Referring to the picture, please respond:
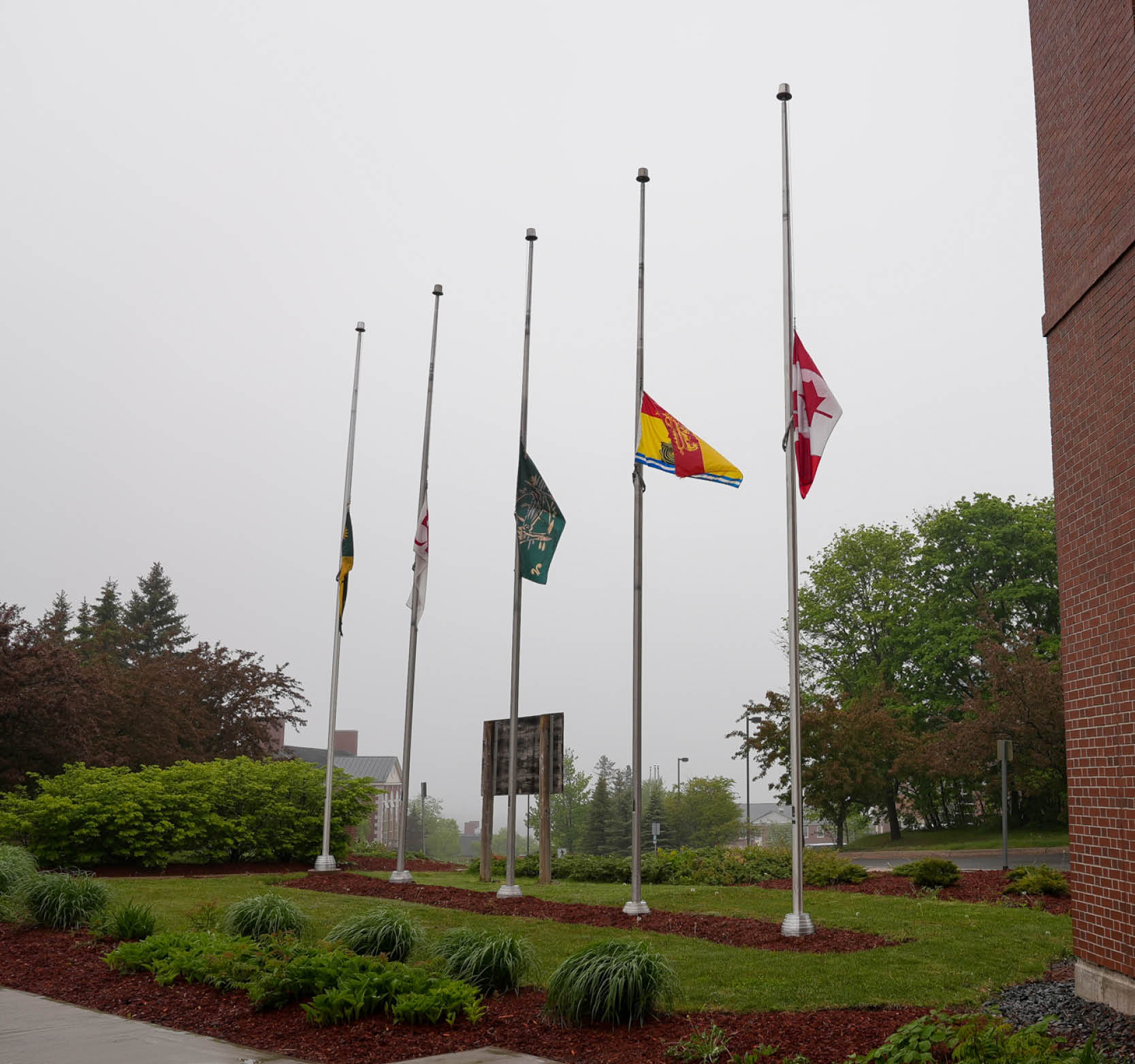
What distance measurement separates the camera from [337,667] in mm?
21406

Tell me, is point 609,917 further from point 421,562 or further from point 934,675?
point 934,675

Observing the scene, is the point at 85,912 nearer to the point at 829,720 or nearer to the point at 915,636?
the point at 829,720

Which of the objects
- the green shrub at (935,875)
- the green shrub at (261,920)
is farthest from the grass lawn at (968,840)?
the green shrub at (261,920)

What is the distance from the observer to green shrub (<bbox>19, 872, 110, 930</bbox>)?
12.2 m

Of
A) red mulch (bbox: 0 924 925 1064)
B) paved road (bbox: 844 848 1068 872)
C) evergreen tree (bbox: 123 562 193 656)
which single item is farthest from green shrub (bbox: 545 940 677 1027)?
evergreen tree (bbox: 123 562 193 656)

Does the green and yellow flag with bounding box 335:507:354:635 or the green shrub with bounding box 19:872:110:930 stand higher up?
the green and yellow flag with bounding box 335:507:354:635

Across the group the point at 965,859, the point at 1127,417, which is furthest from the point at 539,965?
the point at 965,859

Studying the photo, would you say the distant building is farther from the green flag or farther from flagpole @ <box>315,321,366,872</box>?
the green flag

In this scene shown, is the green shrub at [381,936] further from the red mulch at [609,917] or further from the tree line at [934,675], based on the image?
the tree line at [934,675]

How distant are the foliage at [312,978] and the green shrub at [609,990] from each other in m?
0.65

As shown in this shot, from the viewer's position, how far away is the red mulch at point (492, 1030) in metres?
6.87

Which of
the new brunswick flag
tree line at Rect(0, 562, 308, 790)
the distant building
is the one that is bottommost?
the distant building

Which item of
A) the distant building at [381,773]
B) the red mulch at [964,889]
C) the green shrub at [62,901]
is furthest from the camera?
the distant building at [381,773]

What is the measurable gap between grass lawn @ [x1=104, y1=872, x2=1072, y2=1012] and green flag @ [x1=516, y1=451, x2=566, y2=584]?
516 cm
